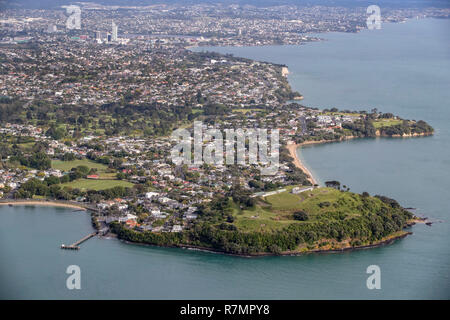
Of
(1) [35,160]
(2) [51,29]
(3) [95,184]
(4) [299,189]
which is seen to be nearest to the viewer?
(4) [299,189]

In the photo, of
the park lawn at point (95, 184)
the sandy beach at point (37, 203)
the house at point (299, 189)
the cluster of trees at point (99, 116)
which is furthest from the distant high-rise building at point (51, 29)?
the house at point (299, 189)

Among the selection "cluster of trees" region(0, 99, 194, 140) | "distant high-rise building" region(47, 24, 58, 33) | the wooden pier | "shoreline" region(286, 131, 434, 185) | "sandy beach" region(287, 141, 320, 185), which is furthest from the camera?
"distant high-rise building" region(47, 24, 58, 33)

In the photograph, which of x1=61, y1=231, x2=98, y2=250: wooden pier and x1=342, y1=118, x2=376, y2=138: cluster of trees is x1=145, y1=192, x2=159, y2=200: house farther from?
x1=342, y1=118, x2=376, y2=138: cluster of trees

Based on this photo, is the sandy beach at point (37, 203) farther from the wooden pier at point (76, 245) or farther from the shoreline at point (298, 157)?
the shoreline at point (298, 157)

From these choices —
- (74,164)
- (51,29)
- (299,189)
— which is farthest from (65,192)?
(51,29)

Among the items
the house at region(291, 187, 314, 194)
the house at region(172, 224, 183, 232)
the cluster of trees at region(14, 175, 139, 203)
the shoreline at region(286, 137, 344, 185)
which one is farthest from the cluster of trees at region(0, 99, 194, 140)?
the house at region(172, 224, 183, 232)

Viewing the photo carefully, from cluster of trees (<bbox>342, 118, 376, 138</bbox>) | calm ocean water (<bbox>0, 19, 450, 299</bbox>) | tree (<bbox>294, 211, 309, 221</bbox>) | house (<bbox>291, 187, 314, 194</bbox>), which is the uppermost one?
cluster of trees (<bbox>342, 118, 376, 138</bbox>)

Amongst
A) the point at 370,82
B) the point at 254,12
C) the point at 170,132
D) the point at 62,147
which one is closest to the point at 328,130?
the point at 170,132

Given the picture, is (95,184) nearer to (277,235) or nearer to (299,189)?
(299,189)
